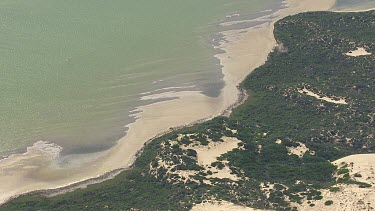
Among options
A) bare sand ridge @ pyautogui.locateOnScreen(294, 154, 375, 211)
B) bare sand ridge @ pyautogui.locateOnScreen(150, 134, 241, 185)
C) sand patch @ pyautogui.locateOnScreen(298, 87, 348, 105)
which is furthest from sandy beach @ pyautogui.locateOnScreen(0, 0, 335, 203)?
bare sand ridge @ pyautogui.locateOnScreen(294, 154, 375, 211)

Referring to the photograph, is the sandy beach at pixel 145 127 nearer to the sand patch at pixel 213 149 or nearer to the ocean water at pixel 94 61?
the ocean water at pixel 94 61

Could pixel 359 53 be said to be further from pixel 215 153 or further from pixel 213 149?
pixel 215 153

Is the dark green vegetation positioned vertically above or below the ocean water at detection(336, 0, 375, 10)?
below

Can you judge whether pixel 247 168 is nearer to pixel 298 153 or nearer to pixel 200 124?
pixel 298 153

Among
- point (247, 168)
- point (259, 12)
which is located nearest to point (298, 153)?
point (247, 168)

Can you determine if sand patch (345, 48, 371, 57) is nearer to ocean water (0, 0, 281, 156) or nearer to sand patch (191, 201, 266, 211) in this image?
ocean water (0, 0, 281, 156)
